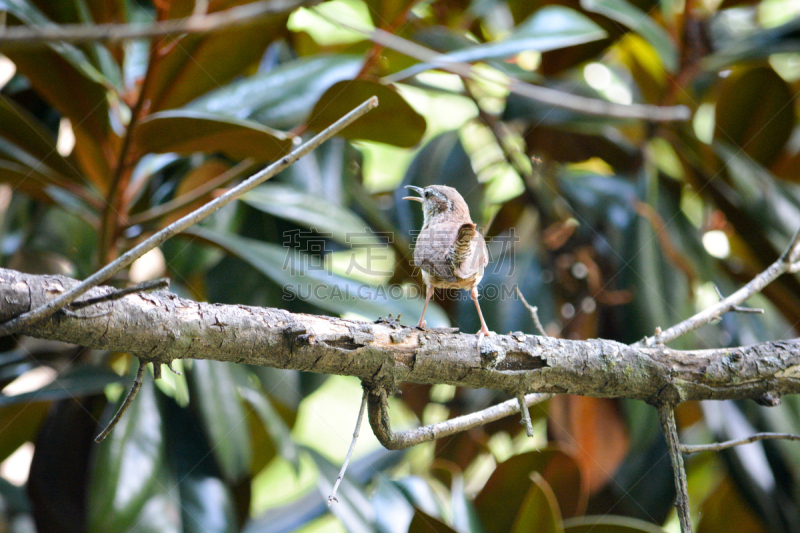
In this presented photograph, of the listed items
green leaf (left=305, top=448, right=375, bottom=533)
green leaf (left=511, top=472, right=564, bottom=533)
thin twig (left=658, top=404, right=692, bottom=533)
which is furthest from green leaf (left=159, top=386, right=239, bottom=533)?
thin twig (left=658, top=404, right=692, bottom=533)

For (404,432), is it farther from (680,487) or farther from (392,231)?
(392,231)

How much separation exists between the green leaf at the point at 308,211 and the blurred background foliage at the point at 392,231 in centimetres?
1

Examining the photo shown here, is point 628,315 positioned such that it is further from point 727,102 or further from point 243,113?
point 243,113

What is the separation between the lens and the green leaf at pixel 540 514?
1467 millimetres

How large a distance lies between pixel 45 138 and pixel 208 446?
1.15 metres

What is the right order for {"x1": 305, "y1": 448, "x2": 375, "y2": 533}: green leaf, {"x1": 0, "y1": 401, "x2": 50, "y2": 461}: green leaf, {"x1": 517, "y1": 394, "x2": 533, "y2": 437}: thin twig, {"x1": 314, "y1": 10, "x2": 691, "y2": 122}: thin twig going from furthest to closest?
{"x1": 0, "y1": 401, "x2": 50, "y2": 461}: green leaf → {"x1": 305, "y1": 448, "x2": 375, "y2": 533}: green leaf → {"x1": 314, "y1": 10, "x2": 691, "y2": 122}: thin twig → {"x1": 517, "y1": 394, "x2": 533, "y2": 437}: thin twig

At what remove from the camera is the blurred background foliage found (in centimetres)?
166

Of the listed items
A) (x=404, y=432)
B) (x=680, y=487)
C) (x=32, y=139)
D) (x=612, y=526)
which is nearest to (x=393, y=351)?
(x=404, y=432)

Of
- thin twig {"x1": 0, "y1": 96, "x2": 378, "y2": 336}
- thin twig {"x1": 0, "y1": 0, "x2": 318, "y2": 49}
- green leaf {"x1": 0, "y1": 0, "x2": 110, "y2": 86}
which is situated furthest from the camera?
green leaf {"x1": 0, "y1": 0, "x2": 110, "y2": 86}

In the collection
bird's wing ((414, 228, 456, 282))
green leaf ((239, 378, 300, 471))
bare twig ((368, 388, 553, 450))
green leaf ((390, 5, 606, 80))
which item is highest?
green leaf ((390, 5, 606, 80))

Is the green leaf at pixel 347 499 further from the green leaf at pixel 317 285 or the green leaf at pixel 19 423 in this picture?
the green leaf at pixel 19 423

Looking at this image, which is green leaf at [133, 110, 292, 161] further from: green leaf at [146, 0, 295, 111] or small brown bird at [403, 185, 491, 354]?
small brown bird at [403, 185, 491, 354]

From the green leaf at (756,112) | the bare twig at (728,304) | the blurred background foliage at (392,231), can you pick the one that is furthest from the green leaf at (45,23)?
the green leaf at (756,112)

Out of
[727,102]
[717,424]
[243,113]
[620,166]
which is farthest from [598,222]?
[243,113]
